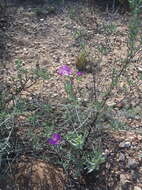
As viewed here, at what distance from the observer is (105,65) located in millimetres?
2854

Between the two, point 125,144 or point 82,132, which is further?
point 125,144

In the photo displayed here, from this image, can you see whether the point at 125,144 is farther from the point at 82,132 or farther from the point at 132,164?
the point at 82,132

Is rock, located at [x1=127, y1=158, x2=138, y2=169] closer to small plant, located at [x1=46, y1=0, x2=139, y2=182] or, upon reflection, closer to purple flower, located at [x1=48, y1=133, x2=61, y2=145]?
small plant, located at [x1=46, y1=0, x2=139, y2=182]

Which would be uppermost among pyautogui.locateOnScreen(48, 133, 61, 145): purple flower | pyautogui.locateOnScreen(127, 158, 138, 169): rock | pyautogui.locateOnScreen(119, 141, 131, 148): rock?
pyautogui.locateOnScreen(48, 133, 61, 145): purple flower

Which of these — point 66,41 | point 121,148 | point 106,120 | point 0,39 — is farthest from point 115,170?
point 0,39

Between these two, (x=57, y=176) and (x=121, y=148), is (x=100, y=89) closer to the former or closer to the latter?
(x=121, y=148)

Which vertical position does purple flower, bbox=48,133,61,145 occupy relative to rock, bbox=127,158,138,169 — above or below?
above

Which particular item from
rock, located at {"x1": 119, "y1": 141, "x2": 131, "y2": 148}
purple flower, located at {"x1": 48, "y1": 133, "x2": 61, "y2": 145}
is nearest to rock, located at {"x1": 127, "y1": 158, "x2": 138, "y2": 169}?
rock, located at {"x1": 119, "y1": 141, "x2": 131, "y2": 148}

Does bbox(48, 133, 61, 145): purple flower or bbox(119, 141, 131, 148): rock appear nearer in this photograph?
bbox(48, 133, 61, 145): purple flower

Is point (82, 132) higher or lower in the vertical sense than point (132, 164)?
higher

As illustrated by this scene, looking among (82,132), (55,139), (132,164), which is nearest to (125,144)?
(132,164)

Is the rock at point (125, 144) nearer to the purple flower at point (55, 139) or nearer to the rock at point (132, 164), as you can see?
the rock at point (132, 164)

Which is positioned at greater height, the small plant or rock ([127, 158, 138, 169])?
the small plant

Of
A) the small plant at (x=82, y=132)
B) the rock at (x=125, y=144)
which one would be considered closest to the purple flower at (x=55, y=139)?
→ the small plant at (x=82, y=132)
